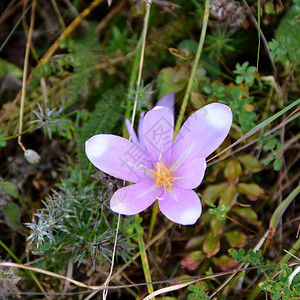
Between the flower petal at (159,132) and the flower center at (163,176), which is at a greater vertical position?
the flower petal at (159,132)

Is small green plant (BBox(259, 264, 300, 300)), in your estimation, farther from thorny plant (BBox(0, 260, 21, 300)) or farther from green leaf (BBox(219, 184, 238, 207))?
thorny plant (BBox(0, 260, 21, 300))

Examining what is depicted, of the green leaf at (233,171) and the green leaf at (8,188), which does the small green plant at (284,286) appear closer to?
the green leaf at (233,171)

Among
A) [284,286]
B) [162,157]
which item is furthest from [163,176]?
[284,286]

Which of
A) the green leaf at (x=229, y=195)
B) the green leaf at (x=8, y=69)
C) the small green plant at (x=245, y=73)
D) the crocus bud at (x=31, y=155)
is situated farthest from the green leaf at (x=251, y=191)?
the green leaf at (x=8, y=69)

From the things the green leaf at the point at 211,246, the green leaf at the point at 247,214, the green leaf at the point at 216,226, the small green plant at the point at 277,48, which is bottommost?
the green leaf at the point at 211,246

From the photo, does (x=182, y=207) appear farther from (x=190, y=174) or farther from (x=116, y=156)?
(x=116, y=156)
